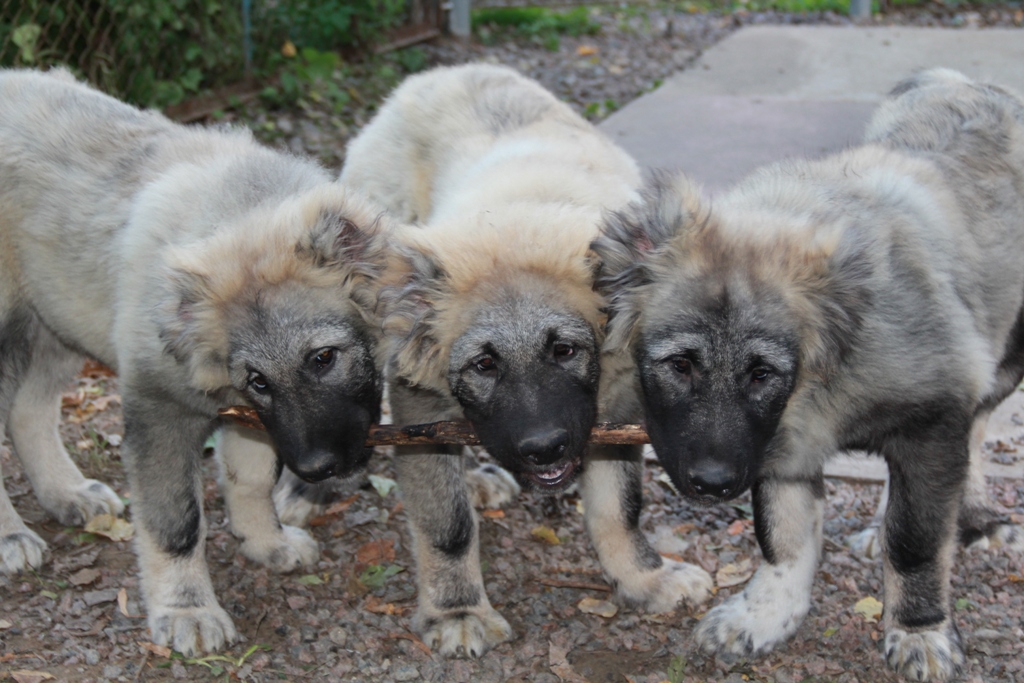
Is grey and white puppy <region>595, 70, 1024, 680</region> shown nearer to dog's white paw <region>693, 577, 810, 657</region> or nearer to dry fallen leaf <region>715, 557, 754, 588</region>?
dog's white paw <region>693, 577, 810, 657</region>

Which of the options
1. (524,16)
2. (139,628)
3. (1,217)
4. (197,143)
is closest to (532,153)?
(197,143)

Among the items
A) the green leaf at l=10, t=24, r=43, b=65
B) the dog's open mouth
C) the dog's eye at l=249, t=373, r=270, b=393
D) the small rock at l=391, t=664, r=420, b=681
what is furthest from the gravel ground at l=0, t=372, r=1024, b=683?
the green leaf at l=10, t=24, r=43, b=65

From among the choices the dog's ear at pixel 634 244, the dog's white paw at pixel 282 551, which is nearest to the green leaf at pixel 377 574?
the dog's white paw at pixel 282 551

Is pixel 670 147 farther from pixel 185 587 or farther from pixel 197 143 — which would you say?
pixel 185 587

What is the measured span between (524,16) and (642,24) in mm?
1485

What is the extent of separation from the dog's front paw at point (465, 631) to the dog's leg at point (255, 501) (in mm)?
712

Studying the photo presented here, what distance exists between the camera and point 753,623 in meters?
3.86

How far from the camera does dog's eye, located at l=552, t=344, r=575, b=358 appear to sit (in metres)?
3.51

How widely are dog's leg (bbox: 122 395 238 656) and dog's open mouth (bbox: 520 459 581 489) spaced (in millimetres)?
1191

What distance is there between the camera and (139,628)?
4.04 m

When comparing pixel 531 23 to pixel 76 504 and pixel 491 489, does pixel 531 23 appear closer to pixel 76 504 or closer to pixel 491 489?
pixel 491 489

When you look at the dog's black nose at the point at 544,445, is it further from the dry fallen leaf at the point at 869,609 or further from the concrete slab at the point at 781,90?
the concrete slab at the point at 781,90

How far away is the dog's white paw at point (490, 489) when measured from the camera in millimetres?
4793

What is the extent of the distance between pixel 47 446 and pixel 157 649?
4.04 ft
